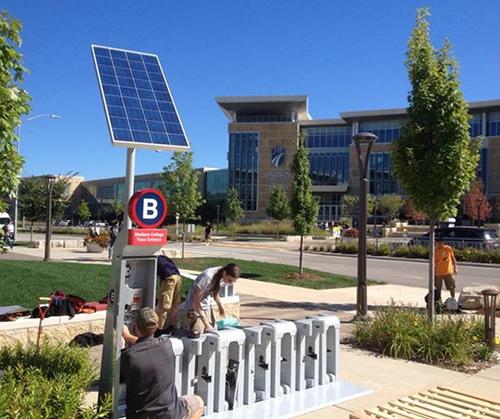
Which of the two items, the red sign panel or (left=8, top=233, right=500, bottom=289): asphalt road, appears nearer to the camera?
the red sign panel

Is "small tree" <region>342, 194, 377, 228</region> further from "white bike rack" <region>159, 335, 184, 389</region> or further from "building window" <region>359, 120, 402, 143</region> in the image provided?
"white bike rack" <region>159, 335, 184, 389</region>

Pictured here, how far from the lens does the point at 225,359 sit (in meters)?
5.25

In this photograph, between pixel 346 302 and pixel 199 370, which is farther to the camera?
pixel 346 302

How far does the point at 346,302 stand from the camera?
13750 millimetres

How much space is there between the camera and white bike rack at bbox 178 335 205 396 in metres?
5.07

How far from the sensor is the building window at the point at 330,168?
87125mm

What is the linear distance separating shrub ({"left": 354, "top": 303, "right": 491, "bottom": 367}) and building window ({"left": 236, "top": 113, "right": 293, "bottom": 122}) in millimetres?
78111

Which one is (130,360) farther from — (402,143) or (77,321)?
(402,143)

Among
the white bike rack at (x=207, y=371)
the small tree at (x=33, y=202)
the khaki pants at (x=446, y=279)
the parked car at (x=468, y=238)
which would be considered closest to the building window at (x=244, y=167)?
the small tree at (x=33, y=202)

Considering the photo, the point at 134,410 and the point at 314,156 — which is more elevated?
the point at 314,156

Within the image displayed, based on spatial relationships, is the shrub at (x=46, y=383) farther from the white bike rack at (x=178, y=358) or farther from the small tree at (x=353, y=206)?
the small tree at (x=353, y=206)

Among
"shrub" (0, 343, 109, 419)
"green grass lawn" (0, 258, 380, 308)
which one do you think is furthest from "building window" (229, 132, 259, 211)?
"shrub" (0, 343, 109, 419)

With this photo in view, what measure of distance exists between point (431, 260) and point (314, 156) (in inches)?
3128

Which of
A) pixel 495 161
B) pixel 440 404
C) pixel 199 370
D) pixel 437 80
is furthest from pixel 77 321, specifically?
pixel 495 161
